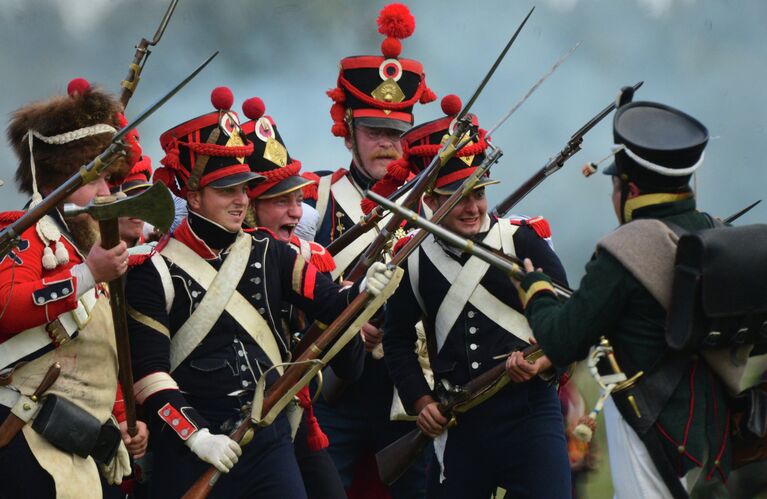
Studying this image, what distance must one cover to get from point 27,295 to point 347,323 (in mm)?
1174

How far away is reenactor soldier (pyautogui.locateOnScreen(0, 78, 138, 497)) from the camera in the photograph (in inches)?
194

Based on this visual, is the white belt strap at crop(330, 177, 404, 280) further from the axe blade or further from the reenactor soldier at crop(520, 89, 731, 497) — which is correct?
the reenactor soldier at crop(520, 89, 731, 497)

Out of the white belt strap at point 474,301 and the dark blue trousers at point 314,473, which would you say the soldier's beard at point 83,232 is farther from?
the white belt strap at point 474,301

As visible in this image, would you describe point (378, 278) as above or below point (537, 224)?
above

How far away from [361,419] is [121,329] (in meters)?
2.03

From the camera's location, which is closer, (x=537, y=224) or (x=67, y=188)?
(x=67, y=188)

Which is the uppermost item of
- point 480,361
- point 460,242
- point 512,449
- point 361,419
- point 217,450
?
point 460,242

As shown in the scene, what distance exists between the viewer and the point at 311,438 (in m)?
5.92

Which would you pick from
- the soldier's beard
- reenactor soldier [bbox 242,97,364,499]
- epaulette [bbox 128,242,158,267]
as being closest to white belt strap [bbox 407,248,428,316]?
reenactor soldier [bbox 242,97,364,499]

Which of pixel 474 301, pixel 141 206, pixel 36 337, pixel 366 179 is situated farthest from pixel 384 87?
pixel 141 206

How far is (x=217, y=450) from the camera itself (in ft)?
16.8

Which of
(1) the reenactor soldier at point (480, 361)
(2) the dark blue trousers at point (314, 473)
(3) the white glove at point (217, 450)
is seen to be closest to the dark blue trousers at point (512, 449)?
(1) the reenactor soldier at point (480, 361)

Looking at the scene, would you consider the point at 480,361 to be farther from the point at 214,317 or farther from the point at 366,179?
the point at 366,179

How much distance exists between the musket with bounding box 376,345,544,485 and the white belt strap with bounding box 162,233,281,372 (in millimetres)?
762
